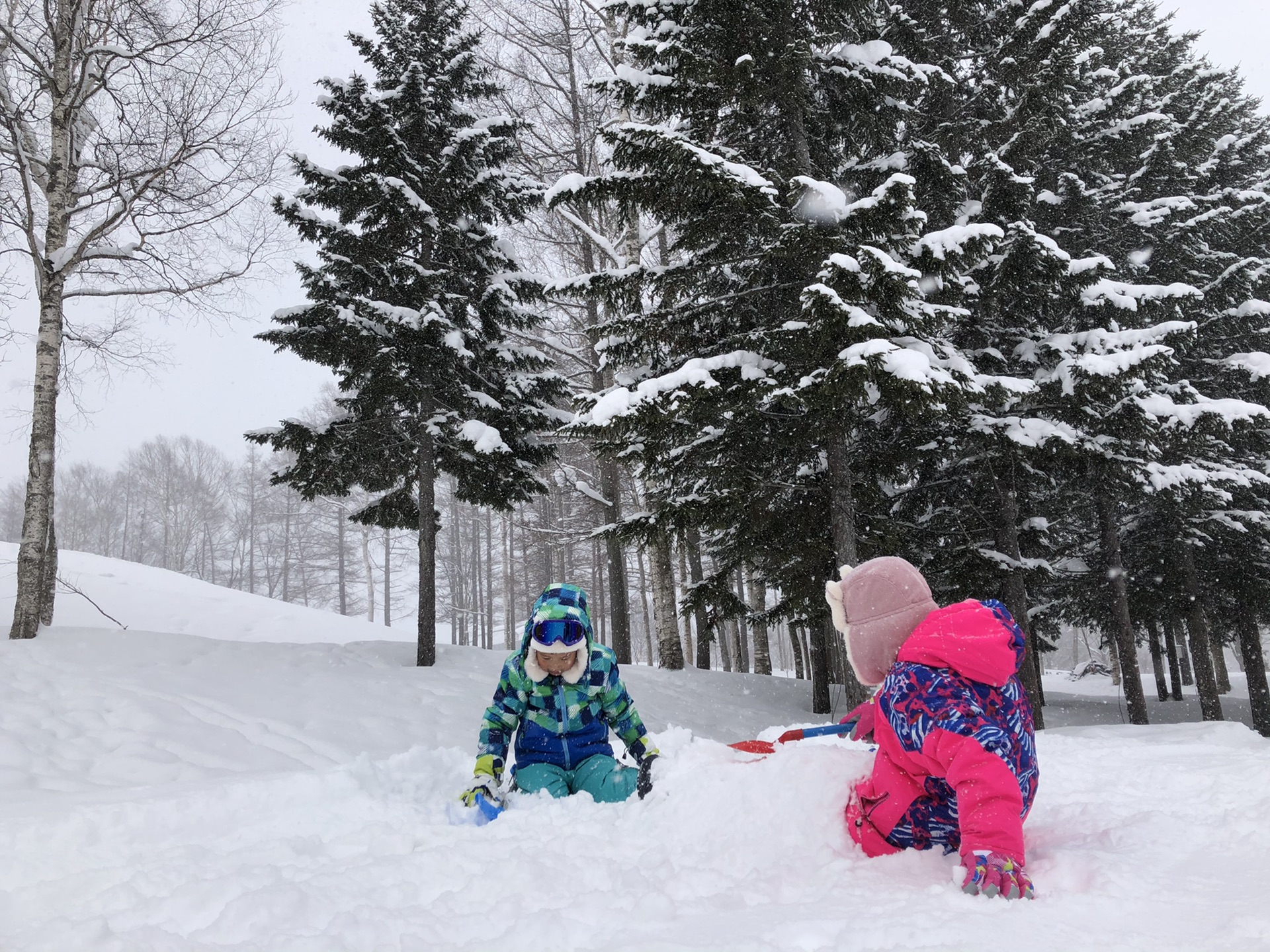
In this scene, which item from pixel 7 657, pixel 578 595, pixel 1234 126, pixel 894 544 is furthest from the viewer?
pixel 1234 126

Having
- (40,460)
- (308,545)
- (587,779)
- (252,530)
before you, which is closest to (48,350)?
(40,460)

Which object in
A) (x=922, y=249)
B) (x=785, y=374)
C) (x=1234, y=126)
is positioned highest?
(x=1234, y=126)

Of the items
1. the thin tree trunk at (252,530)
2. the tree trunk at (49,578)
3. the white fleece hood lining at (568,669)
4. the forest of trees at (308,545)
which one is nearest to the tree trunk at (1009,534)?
the white fleece hood lining at (568,669)

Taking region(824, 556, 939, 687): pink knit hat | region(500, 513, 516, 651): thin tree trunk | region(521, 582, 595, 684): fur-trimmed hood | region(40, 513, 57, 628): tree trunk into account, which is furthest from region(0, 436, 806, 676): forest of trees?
region(824, 556, 939, 687): pink knit hat

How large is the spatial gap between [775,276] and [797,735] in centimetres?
596

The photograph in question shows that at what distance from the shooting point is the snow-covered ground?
1.89 metres

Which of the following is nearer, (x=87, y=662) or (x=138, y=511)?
(x=87, y=662)

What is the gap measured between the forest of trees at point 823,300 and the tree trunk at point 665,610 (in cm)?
8

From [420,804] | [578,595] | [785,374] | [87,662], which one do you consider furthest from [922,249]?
[87,662]

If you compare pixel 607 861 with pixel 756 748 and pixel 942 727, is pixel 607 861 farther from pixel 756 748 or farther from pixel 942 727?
pixel 942 727

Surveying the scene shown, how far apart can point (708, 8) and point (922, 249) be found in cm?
348

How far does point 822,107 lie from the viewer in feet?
27.8

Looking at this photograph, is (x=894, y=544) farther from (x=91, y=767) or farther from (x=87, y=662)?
(x=87, y=662)

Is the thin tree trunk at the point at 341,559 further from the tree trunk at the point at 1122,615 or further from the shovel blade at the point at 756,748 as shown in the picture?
the shovel blade at the point at 756,748
